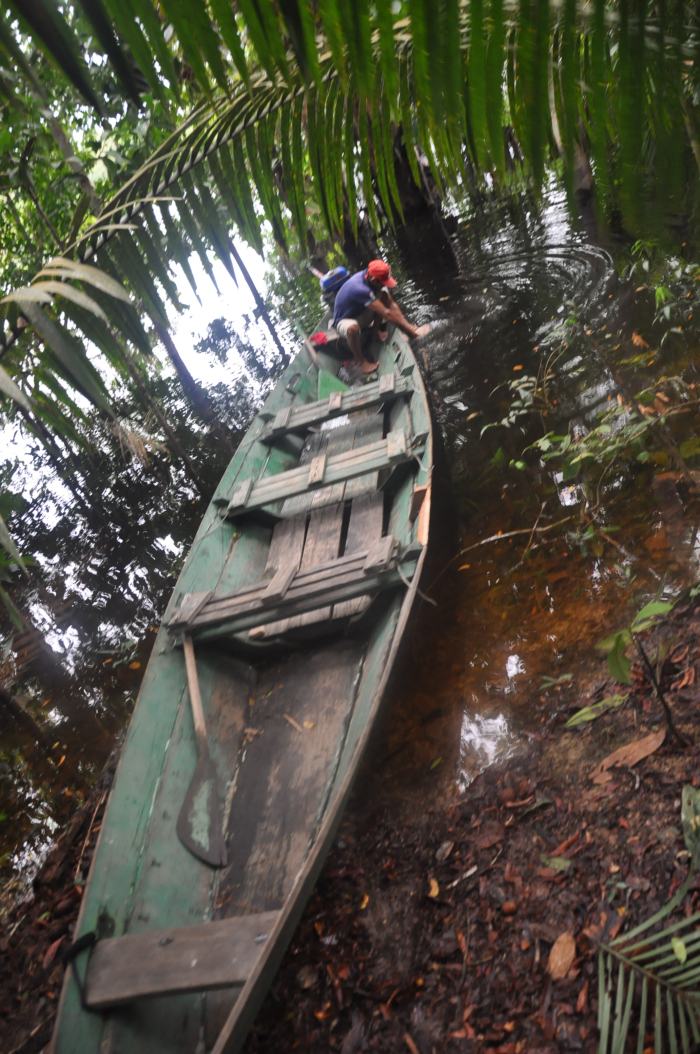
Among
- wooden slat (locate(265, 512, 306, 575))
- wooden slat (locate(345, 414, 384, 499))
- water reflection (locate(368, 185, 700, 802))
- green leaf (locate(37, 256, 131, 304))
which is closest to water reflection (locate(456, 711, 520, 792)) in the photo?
water reflection (locate(368, 185, 700, 802))

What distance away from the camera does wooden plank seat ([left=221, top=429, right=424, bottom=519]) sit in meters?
4.13

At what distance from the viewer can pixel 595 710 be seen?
280cm

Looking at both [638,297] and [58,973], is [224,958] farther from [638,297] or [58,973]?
[638,297]

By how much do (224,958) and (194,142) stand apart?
2.32m

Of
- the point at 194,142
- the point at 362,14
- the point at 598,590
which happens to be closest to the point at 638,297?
the point at 598,590

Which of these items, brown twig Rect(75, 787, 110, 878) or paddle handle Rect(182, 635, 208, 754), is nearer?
paddle handle Rect(182, 635, 208, 754)

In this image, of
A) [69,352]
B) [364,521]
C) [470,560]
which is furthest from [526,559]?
[69,352]

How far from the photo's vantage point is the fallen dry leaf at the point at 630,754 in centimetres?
246

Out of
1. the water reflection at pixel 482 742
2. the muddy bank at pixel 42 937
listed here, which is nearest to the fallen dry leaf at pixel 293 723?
the water reflection at pixel 482 742

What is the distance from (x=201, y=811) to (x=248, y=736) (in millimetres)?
→ 523

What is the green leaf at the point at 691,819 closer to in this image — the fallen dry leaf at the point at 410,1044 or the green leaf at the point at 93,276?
→ the fallen dry leaf at the point at 410,1044

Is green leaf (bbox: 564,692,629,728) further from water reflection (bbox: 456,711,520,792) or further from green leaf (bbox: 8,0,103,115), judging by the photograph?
green leaf (bbox: 8,0,103,115)

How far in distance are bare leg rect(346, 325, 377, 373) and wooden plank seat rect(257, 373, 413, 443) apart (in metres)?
1.45

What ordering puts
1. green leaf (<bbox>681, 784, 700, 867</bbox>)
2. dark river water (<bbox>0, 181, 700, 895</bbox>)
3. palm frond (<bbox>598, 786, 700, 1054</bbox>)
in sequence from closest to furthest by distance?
1. palm frond (<bbox>598, 786, 700, 1054</bbox>)
2. green leaf (<bbox>681, 784, 700, 867</bbox>)
3. dark river water (<bbox>0, 181, 700, 895</bbox>)
